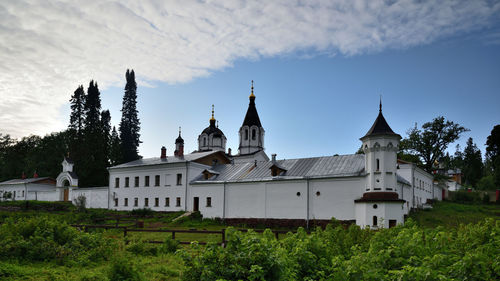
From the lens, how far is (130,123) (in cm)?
→ 6450

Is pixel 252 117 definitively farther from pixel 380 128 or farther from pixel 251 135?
pixel 380 128

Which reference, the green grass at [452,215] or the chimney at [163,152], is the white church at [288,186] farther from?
the green grass at [452,215]

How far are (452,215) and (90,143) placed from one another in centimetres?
4647

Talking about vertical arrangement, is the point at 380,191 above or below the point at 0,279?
above

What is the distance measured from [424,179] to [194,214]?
2322 centimetres

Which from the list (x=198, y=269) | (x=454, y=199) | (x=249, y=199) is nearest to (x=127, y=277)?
(x=198, y=269)

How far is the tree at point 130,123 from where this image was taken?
204 feet

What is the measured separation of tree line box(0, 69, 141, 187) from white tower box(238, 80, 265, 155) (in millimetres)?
20647

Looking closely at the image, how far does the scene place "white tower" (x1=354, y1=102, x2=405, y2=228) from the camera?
26766 millimetres

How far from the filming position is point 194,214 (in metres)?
36.1

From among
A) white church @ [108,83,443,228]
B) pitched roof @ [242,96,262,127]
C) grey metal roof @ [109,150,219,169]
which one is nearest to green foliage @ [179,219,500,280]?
white church @ [108,83,443,228]

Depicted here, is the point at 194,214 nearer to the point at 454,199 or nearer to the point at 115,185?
the point at 115,185

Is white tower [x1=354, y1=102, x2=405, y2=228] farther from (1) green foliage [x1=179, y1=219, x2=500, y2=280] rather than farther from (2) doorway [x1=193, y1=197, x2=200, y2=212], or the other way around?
(1) green foliage [x1=179, y1=219, x2=500, y2=280]

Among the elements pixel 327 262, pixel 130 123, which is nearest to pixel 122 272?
pixel 327 262
